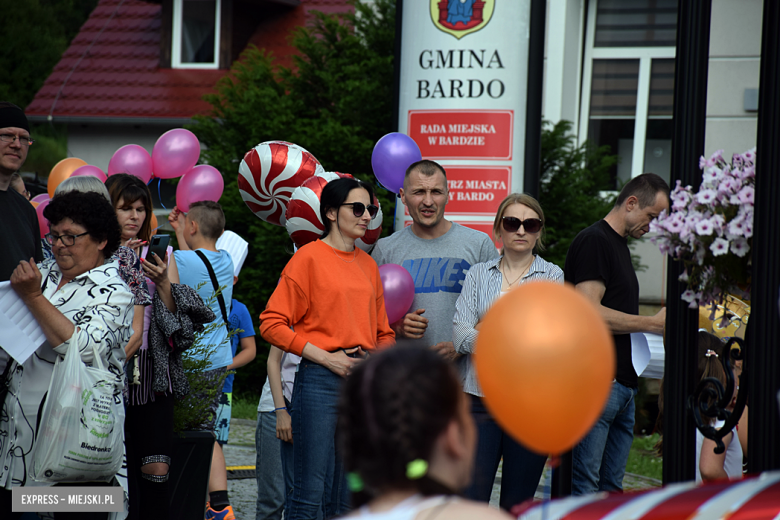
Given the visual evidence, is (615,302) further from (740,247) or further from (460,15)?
(460,15)

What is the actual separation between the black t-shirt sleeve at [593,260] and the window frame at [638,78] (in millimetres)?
7174

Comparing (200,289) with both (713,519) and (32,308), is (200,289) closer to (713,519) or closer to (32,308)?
(32,308)

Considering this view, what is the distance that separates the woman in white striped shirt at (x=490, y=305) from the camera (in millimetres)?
4176

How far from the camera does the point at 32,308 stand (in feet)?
10.8

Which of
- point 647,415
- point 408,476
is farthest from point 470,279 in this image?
point 647,415

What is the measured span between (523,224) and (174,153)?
10.4ft

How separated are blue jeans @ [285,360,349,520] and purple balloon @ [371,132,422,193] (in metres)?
1.78

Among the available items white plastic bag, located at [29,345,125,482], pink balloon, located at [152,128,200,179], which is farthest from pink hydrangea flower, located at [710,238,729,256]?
pink balloon, located at [152,128,200,179]

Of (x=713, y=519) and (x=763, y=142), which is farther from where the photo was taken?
(x=763, y=142)

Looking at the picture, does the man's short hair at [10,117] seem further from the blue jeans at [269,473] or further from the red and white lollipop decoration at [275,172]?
the blue jeans at [269,473]

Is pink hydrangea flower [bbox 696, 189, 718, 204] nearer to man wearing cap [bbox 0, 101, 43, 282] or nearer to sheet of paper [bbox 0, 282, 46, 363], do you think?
sheet of paper [bbox 0, 282, 46, 363]

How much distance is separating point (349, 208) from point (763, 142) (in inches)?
76.9

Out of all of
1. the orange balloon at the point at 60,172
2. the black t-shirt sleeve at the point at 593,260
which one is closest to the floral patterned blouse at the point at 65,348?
the black t-shirt sleeve at the point at 593,260

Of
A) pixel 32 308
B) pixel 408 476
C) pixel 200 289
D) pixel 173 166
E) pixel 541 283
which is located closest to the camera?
pixel 408 476
